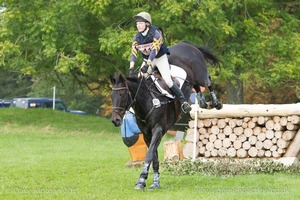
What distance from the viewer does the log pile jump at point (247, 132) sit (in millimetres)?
14719

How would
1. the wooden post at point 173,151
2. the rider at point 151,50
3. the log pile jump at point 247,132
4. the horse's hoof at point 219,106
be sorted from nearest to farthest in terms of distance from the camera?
the rider at point 151,50
the horse's hoof at point 219,106
the log pile jump at point 247,132
the wooden post at point 173,151

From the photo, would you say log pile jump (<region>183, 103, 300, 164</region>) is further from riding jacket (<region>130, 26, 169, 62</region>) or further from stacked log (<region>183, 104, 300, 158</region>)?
riding jacket (<region>130, 26, 169, 62</region>)

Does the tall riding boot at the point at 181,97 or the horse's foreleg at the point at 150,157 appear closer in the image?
the horse's foreleg at the point at 150,157

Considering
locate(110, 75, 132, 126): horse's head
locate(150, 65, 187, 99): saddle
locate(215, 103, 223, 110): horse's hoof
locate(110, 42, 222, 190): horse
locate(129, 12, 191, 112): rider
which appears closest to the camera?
locate(110, 75, 132, 126): horse's head

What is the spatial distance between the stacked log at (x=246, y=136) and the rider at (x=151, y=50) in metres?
2.74

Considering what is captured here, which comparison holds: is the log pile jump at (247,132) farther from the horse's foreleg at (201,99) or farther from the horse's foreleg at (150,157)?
the horse's foreleg at (150,157)

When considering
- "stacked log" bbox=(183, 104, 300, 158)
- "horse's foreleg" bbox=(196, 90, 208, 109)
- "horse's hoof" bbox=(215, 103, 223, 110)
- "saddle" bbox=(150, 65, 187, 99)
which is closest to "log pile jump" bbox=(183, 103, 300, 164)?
"stacked log" bbox=(183, 104, 300, 158)

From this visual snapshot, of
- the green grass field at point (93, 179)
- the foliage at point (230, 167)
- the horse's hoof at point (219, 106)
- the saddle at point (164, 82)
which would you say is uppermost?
the saddle at point (164, 82)

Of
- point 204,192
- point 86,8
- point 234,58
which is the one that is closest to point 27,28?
point 86,8

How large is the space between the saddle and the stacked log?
2401mm

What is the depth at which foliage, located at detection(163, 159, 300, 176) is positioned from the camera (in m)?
14.0

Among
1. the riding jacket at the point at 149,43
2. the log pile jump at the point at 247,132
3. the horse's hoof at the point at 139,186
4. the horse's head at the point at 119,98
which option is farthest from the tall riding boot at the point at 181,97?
the log pile jump at the point at 247,132

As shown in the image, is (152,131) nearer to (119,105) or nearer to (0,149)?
(119,105)

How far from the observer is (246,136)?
15234 millimetres
